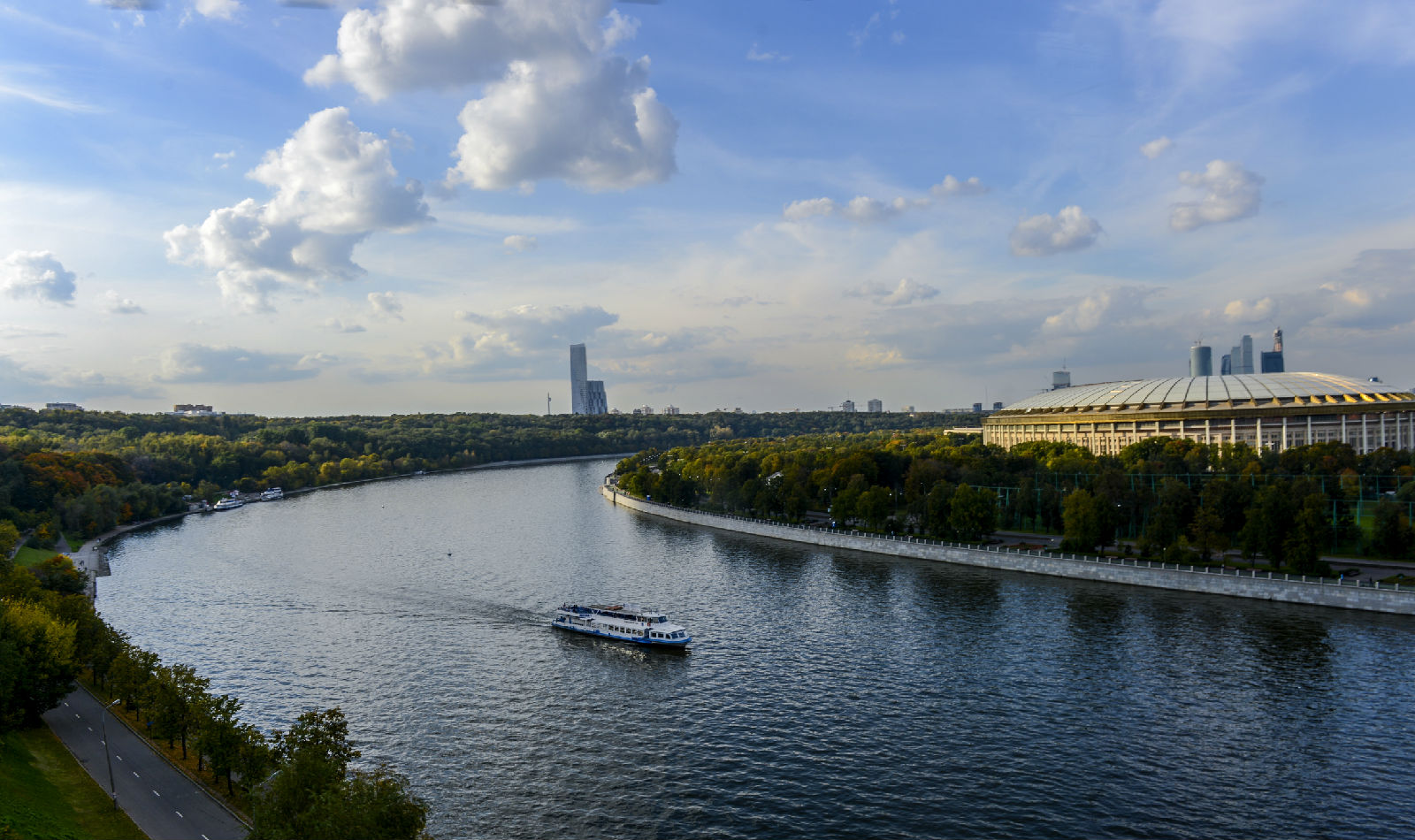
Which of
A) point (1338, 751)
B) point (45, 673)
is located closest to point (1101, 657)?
point (1338, 751)

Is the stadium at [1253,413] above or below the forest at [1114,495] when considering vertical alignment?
above

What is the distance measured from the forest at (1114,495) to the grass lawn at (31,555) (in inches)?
2700

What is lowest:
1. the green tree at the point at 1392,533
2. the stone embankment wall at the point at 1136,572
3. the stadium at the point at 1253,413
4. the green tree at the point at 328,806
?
the stone embankment wall at the point at 1136,572

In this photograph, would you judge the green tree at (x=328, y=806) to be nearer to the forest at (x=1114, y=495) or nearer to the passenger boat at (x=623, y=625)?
the passenger boat at (x=623, y=625)

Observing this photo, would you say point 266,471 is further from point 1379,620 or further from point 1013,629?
point 1379,620

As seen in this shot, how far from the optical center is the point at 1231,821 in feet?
89.6

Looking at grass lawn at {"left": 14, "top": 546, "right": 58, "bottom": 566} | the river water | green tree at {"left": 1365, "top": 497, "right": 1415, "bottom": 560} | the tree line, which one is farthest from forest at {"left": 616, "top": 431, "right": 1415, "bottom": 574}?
grass lawn at {"left": 14, "top": 546, "right": 58, "bottom": 566}

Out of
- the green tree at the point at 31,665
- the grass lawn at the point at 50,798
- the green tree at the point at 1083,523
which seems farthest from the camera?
the green tree at the point at 1083,523

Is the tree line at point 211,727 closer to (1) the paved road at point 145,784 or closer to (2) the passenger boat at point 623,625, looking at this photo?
(1) the paved road at point 145,784

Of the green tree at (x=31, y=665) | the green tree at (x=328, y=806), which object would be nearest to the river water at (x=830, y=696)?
the green tree at (x=328, y=806)

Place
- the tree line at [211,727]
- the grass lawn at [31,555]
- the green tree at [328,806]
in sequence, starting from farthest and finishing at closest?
the grass lawn at [31,555], the tree line at [211,727], the green tree at [328,806]

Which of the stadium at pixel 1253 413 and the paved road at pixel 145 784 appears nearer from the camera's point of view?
the paved road at pixel 145 784

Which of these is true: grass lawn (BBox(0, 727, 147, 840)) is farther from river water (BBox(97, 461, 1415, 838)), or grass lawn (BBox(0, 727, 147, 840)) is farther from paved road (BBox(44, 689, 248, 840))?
river water (BBox(97, 461, 1415, 838))

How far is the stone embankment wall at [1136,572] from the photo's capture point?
51156mm
